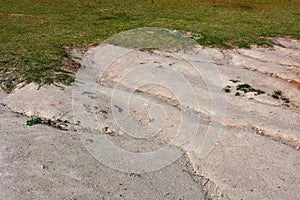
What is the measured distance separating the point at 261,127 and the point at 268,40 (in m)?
14.4

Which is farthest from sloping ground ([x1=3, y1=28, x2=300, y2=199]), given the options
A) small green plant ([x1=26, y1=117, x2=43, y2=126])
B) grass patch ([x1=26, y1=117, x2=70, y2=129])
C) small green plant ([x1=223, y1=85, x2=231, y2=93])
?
small green plant ([x1=26, y1=117, x2=43, y2=126])

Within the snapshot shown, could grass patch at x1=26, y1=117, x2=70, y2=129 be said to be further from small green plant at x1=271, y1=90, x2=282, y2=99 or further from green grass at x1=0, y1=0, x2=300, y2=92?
small green plant at x1=271, y1=90, x2=282, y2=99

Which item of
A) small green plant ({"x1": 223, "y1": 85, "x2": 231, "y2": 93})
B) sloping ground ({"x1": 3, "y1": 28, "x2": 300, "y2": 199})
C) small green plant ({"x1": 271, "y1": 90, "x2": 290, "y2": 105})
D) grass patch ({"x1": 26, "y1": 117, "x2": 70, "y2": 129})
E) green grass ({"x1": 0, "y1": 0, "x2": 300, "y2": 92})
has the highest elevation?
grass patch ({"x1": 26, "y1": 117, "x2": 70, "y2": 129})

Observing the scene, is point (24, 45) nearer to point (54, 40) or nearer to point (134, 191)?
point (54, 40)

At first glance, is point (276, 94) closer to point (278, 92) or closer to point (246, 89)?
point (278, 92)

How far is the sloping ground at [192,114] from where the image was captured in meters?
13.7

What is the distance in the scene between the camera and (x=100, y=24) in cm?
3391

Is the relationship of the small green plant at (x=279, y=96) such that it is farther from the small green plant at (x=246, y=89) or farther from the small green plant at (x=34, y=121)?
the small green plant at (x=34, y=121)

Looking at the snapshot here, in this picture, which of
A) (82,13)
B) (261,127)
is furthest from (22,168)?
(82,13)

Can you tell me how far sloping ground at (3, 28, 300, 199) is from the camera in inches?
539

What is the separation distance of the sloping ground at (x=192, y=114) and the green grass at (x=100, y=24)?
1874 mm

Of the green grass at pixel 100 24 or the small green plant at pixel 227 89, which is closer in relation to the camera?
the small green plant at pixel 227 89

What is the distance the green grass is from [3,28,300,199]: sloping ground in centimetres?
187

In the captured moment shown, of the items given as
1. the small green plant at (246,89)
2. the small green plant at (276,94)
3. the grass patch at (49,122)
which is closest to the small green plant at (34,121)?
the grass patch at (49,122)
